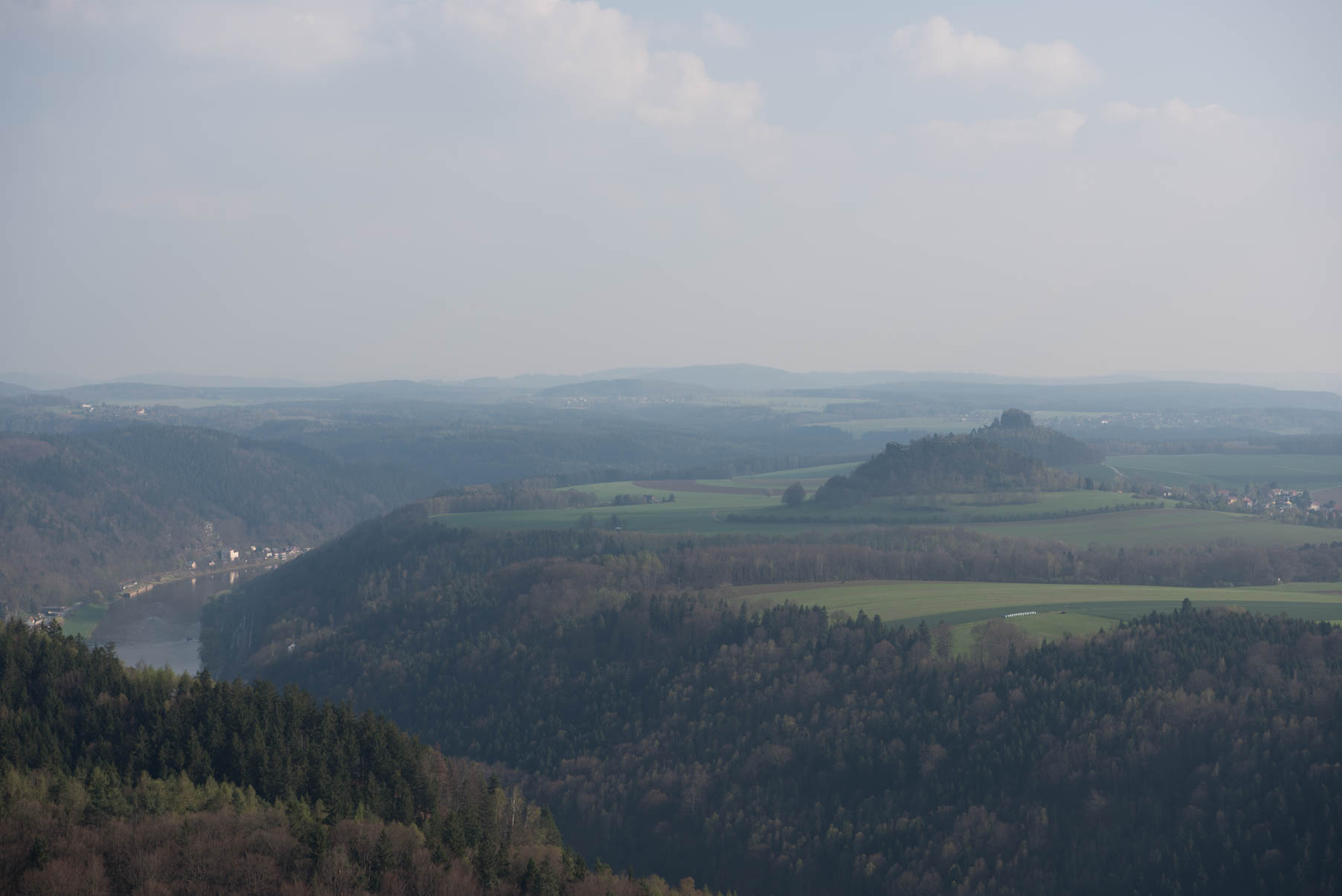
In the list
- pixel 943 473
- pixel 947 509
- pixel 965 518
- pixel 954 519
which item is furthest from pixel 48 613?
pixel 943 473

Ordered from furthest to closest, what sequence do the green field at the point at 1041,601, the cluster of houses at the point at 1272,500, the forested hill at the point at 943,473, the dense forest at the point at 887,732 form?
1. the forested hill at the point at 943,473
2. the cluster of houses at the point at 1272,500
3. the green field at the point at 1041,601
4. the dense forest at the point at 887,732

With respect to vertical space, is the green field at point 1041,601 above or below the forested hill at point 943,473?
below

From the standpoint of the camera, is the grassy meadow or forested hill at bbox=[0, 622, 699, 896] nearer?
forested hill at bbox=[0, 622, 699, 896]

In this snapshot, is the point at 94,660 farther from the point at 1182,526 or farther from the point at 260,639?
the point at 1182,526

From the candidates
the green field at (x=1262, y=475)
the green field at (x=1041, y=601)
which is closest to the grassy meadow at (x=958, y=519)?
the green field at (x=1041, y=601)

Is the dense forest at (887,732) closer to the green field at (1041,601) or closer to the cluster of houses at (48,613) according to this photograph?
the green field at (1041,601)

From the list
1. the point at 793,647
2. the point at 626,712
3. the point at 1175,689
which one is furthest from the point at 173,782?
the point at 1175,689

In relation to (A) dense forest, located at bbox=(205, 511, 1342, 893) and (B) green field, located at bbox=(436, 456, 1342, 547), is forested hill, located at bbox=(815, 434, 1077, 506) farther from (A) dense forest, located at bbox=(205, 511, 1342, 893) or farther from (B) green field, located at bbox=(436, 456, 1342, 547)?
(A) dense forest, located at bbox=(205, 511, 1342, 893)

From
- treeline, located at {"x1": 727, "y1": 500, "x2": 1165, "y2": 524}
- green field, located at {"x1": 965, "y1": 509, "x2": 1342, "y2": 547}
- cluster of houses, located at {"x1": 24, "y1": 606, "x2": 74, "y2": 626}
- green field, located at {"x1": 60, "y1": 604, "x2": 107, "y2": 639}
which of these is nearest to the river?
green field, located at {"x1": 60, "y1": 604, "x2": 107, "y2": 639}
